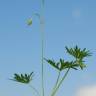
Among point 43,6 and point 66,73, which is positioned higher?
point 43,6

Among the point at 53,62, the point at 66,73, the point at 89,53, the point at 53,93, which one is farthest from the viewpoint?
the point at 53,62

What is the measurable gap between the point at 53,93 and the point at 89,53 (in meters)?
2.27

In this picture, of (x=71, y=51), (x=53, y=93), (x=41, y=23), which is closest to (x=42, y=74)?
(x=53, y=93)

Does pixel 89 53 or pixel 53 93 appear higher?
pixel 89 53

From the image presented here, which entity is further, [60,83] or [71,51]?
[71,51]

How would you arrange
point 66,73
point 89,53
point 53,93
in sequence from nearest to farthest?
point 53,93 → point 66,73 → point 89,53

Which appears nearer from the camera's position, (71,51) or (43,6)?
(43,6)

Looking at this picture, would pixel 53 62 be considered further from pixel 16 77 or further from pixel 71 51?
pixel 16 77

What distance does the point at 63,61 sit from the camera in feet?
32.7

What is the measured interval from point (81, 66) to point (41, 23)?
6.75 feet

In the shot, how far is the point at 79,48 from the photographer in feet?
34.1

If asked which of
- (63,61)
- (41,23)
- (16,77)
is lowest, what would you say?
(16,77)

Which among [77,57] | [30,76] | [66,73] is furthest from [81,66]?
[30,76]

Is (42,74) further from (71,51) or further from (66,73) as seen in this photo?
(71,51)
